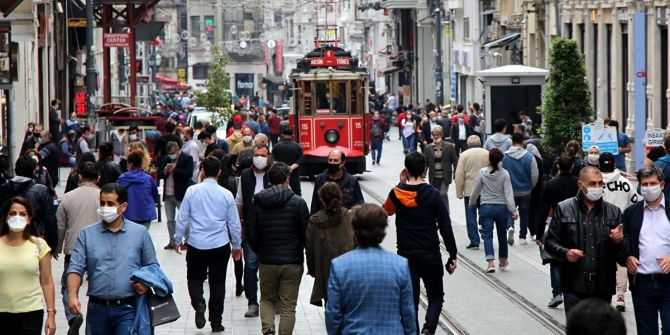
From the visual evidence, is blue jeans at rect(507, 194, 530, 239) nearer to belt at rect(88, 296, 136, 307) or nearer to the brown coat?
the brown coat

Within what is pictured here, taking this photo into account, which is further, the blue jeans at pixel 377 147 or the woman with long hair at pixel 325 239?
the blue jeans at pixel 377 147

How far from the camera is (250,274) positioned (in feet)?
51.2

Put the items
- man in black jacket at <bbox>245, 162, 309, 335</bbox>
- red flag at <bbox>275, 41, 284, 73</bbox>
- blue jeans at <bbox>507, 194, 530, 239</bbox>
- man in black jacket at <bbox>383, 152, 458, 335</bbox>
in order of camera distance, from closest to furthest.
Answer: man in black jacket at <bbox>383, 152, 458, 335</bbox>
man in black jacket at <bbox>245, 162, 309, 335</bbox>
blue jeans at <bbox>507, 194, 530, 239</bbox>
red flag at <bbox>275, 41, 284, 73</bbox>

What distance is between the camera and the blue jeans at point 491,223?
1889 centimetres

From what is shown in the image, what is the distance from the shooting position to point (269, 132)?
45.1 m

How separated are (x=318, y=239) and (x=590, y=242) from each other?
2.21m

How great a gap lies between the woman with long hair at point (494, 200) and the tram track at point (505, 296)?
0.41 m

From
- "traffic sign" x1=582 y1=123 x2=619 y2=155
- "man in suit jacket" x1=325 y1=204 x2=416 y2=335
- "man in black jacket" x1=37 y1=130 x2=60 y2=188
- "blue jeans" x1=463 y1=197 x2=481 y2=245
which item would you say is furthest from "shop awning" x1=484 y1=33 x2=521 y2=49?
"man in suit jacket" x1=325 y1=204 x2=416 y2=335

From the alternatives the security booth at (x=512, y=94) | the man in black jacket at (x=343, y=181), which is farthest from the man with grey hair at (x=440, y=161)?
the security booth at (x=512, y=94)

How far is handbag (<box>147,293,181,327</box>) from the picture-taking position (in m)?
10.6

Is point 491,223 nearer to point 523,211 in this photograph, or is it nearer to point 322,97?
point 523,211

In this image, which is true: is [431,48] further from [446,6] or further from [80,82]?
[80,82]

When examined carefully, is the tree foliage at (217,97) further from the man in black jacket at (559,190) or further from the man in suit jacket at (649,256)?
the man in suit jacket at (649,256)

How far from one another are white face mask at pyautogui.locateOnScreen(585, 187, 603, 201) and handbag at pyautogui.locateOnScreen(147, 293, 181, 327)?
10.5 ft
